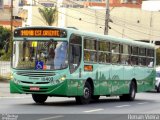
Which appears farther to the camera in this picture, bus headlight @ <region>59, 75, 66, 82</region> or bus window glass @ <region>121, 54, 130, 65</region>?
bus window glass @ <region>121, 54, 130, 65</region>

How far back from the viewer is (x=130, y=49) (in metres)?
26.8

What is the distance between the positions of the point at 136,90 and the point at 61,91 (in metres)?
8.33

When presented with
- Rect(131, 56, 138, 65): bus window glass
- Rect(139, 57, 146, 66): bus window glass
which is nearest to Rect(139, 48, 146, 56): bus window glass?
Rect(139, 57, 146, 66): bus window glass

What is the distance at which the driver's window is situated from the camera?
67.6ft

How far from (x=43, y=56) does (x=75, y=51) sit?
130cm

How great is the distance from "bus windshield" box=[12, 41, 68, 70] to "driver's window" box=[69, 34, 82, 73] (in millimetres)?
301

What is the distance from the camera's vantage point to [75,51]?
2094 centimetres

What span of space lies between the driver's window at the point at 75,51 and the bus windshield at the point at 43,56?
301mm

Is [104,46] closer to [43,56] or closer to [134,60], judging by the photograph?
[43,56]

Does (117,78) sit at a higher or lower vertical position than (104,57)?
lower

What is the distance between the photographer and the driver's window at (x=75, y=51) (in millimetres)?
20609

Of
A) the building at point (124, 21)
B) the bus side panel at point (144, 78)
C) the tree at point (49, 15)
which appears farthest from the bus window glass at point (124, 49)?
the building at point (124, 21)

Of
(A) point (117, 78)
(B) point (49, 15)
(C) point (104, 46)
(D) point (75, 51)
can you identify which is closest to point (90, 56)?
(D) point (75, 51)

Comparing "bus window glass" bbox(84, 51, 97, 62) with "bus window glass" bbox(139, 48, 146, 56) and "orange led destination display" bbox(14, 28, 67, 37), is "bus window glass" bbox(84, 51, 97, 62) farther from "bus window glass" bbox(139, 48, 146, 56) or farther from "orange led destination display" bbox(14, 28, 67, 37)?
"bus window glass" bbox(139, 48, 146, 56)
